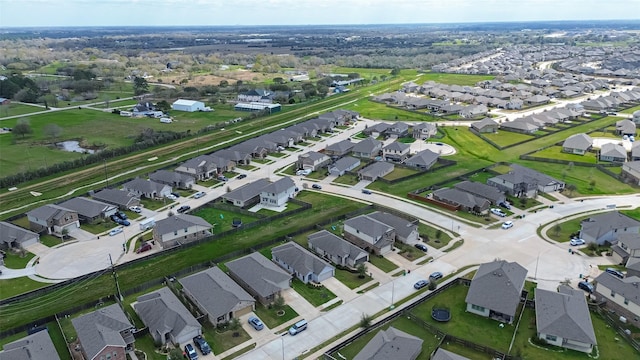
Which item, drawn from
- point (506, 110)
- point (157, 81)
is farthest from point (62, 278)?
point (157, 81)

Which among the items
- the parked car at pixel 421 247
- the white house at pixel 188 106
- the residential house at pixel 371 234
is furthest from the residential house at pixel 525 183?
the white house at pixel 188 106

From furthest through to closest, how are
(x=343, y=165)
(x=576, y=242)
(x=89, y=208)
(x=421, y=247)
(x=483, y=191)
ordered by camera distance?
(x=343, y=165)
(x=483, y=191)
(x=89, y=208)
(x=576, y=242)
(x=421, y=247)

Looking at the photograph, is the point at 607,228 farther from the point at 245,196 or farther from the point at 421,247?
the point at 245,196

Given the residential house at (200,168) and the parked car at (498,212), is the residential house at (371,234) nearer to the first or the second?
the parked car at (498,212)

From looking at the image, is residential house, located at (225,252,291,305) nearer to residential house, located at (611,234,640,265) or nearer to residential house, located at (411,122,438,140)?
residential house, located at (611,234,640,265)

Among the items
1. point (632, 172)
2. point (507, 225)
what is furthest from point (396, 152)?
point (632, 172)
